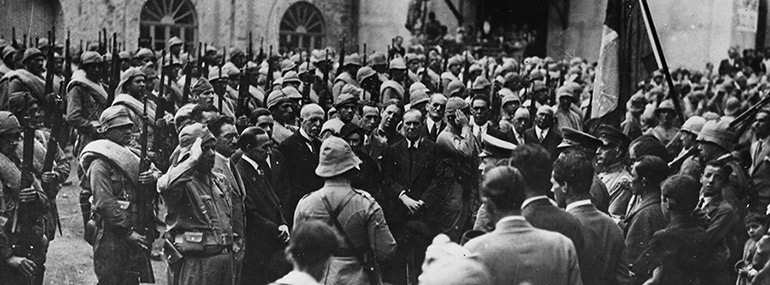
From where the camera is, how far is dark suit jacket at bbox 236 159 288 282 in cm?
798

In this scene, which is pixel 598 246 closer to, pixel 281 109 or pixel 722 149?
pixel 722 149

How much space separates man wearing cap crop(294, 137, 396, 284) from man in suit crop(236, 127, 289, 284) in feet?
4.75

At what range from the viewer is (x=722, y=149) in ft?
28.7

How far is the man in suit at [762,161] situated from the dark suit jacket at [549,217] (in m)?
4.31

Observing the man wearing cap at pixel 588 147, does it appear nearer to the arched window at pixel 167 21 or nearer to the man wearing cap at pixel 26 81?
the man wearing cap at pixel 26 81

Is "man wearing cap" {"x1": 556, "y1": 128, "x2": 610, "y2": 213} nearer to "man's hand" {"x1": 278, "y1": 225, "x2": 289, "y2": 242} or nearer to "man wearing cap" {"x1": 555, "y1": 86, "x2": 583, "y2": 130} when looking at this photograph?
"man's hand" {"x1": 278, "y1": 225, "x2": 289, "y2": 242}

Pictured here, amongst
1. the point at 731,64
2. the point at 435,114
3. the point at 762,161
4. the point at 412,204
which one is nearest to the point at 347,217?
the point at 412,204

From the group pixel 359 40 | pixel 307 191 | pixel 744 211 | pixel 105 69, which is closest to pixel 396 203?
pixel 307 191

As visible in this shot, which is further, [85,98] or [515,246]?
[85,98]

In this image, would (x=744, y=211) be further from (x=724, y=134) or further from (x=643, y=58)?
(x=643, y=58)

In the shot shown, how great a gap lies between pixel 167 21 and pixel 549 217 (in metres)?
22.8

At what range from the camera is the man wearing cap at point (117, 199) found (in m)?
7.32

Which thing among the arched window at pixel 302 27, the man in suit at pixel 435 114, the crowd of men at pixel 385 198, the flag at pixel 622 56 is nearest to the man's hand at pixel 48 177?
the crowd of men at pixel 385 198

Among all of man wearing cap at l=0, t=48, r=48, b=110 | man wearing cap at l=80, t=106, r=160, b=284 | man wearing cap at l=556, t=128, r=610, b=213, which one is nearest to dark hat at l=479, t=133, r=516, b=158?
man wearing cap at l=556, t=128, r=610, b=213
